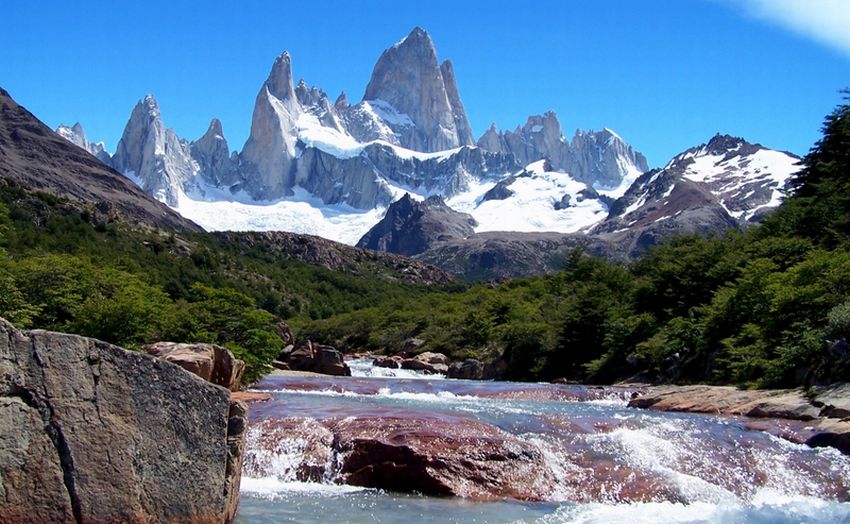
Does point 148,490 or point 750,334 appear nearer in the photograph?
point 148,490

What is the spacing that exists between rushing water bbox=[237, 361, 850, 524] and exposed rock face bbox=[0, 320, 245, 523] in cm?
214

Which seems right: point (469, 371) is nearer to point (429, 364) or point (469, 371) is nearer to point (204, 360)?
point (429, 364)

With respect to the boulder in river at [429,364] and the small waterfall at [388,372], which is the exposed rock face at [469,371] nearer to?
the small waterfall at [388,372]

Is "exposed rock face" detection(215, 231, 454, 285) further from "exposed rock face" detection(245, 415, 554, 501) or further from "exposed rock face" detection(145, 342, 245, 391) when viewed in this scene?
"exposed rock face" detection(245, 415, 554, 501)

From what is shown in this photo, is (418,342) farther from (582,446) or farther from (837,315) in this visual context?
(582,446)

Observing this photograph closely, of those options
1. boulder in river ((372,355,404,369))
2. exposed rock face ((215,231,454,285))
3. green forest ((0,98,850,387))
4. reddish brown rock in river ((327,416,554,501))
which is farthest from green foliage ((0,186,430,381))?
reddish brown rock in river ((327,416,554,501))

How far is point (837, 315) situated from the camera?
25.9 metres

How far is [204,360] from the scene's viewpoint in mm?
22078

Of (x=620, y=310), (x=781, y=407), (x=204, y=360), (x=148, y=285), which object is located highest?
(x=148, y=285)

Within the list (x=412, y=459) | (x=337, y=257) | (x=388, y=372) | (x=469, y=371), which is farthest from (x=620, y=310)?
(x=337, y=257)

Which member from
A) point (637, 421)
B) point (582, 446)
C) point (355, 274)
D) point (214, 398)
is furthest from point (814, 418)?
point (355, 274)

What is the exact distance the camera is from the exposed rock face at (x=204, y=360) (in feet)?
70.3

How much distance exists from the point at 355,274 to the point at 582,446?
157754 millimetres

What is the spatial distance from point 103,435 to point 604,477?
9.61m
